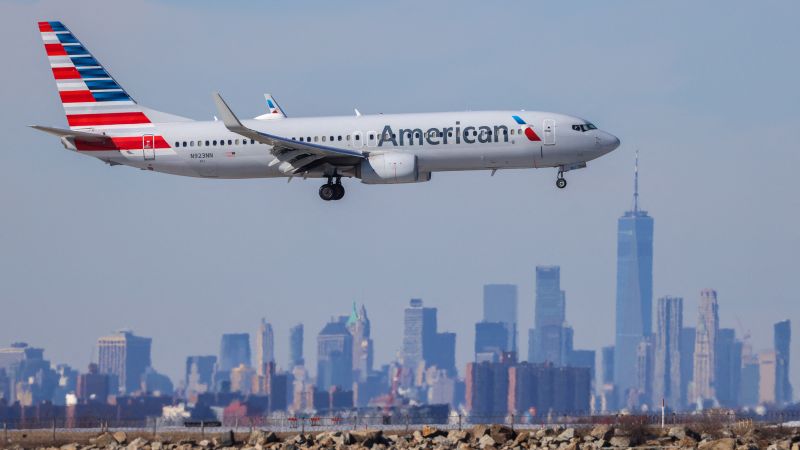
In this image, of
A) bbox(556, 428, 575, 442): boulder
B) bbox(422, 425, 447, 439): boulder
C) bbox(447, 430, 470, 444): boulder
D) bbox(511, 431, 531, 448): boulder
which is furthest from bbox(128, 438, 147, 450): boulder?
bbox(556, 428, 575, 442): boulder

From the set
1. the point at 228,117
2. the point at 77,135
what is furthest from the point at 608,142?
the point at 77,135

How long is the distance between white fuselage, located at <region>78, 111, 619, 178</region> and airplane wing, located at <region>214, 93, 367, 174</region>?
632 mm

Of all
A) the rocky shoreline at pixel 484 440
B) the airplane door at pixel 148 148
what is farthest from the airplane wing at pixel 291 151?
the rocky shoreline at pixel 484 440

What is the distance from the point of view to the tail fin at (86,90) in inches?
3679

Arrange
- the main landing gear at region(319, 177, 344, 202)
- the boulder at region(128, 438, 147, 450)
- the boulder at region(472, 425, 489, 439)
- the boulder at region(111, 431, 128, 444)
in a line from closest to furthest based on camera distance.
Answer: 1. the boulder at region(472, 425, 489, 439)
2. the boulder at region(128, 438, 147, 450)
3. the boulder at region(111, 431, 128, 444)
4. the main landing gear at region(319, 177, 344, 202)

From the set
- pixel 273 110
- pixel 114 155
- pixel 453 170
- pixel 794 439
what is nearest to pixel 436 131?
pixel 453 170

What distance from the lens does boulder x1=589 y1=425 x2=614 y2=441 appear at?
7106cm

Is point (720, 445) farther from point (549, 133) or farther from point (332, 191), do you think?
point (332, 191)

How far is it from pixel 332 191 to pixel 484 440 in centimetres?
2212

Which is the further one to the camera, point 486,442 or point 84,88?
point 84,88

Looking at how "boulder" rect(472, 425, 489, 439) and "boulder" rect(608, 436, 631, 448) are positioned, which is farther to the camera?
"boulder" rect(472, 425, 489, 439)

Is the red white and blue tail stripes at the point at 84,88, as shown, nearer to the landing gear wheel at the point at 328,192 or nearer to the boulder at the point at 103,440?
the landing gear wheel at the point at 328,192

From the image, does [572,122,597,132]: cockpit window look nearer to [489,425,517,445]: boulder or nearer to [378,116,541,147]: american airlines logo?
[378,116,541,147]: american airlines logo

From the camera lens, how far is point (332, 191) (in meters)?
89.1
